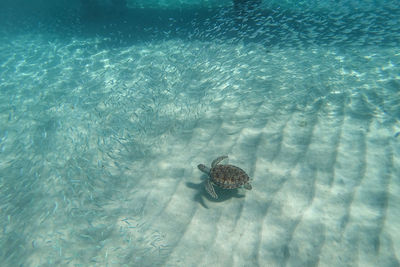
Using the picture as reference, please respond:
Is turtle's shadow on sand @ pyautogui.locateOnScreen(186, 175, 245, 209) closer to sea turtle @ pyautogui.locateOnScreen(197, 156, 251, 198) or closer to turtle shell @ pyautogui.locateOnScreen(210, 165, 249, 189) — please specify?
sea turtle @ pyautogui.locateOnScreen(197, 156, 251, 198)

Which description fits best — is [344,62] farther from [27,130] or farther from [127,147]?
[27,130]

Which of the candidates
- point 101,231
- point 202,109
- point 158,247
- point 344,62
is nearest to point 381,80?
point 344,62

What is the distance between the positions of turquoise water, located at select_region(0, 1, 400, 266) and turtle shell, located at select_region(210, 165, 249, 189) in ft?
1.50

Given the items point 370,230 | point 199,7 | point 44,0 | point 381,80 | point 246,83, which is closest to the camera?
point 370,230

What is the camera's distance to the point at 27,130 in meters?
8.85

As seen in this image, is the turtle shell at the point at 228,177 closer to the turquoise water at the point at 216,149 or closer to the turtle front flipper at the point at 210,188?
the turtle front flipper at the point at 210,188

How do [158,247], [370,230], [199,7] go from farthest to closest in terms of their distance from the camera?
[199,7] → [158,247] → [370,230]

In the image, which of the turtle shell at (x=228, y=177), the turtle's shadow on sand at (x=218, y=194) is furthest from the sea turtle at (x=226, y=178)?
the turtle's shadow on sand at (x=218, y=194)

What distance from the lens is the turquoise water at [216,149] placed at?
12.2 ft

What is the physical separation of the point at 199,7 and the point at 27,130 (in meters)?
14.3

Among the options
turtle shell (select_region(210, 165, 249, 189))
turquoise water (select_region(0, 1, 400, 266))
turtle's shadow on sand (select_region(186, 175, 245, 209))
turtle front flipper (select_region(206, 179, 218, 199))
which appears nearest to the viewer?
turquoise water (select_region(0, 1, 400, 266))

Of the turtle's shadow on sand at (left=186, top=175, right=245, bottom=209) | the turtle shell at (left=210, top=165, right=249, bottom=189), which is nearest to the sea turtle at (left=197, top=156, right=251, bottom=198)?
the turtle shell at (left=210, top=165, right=249, bottom=189)

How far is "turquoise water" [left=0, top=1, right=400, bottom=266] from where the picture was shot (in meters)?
3.71

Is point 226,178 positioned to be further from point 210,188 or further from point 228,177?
point 210,188
